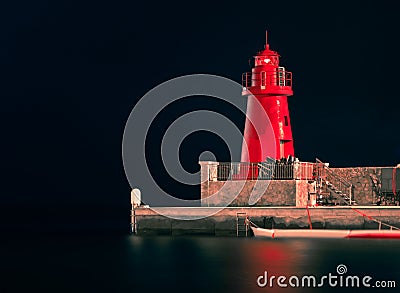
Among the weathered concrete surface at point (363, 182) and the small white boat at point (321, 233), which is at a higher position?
the weathered concrete surface at point (363, 182)

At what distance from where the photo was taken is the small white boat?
172ft

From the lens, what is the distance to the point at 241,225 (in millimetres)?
55281

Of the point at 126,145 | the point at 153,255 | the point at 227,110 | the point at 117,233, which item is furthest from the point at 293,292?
the point at 126,145

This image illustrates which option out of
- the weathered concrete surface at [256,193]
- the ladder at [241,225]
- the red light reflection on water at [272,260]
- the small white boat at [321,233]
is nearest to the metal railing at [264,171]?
the weathered concrete surface at [256,193]

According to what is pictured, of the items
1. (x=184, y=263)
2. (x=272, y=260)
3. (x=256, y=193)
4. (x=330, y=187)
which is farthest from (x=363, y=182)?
(x=184, y=263)

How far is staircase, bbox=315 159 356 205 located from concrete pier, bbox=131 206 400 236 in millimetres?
3907

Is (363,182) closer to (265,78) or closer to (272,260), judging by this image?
(265,78)

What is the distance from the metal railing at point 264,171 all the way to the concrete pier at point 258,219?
2249 millimetres

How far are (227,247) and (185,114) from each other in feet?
182

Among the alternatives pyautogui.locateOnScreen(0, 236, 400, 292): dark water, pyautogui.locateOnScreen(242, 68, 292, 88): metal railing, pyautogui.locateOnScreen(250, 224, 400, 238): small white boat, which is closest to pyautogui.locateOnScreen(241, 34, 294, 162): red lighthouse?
pyautogui.locateOnScreen(242, 68, 292, 88): metal railing

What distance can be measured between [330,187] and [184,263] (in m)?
12.8

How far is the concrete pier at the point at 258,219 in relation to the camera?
53000 millimetres

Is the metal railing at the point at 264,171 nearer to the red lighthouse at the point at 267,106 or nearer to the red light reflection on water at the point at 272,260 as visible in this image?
the red lighthouse at the point at 267,106

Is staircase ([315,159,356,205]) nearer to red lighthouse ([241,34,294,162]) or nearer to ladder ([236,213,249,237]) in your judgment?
red lighthouse ([241,34,294,162])
